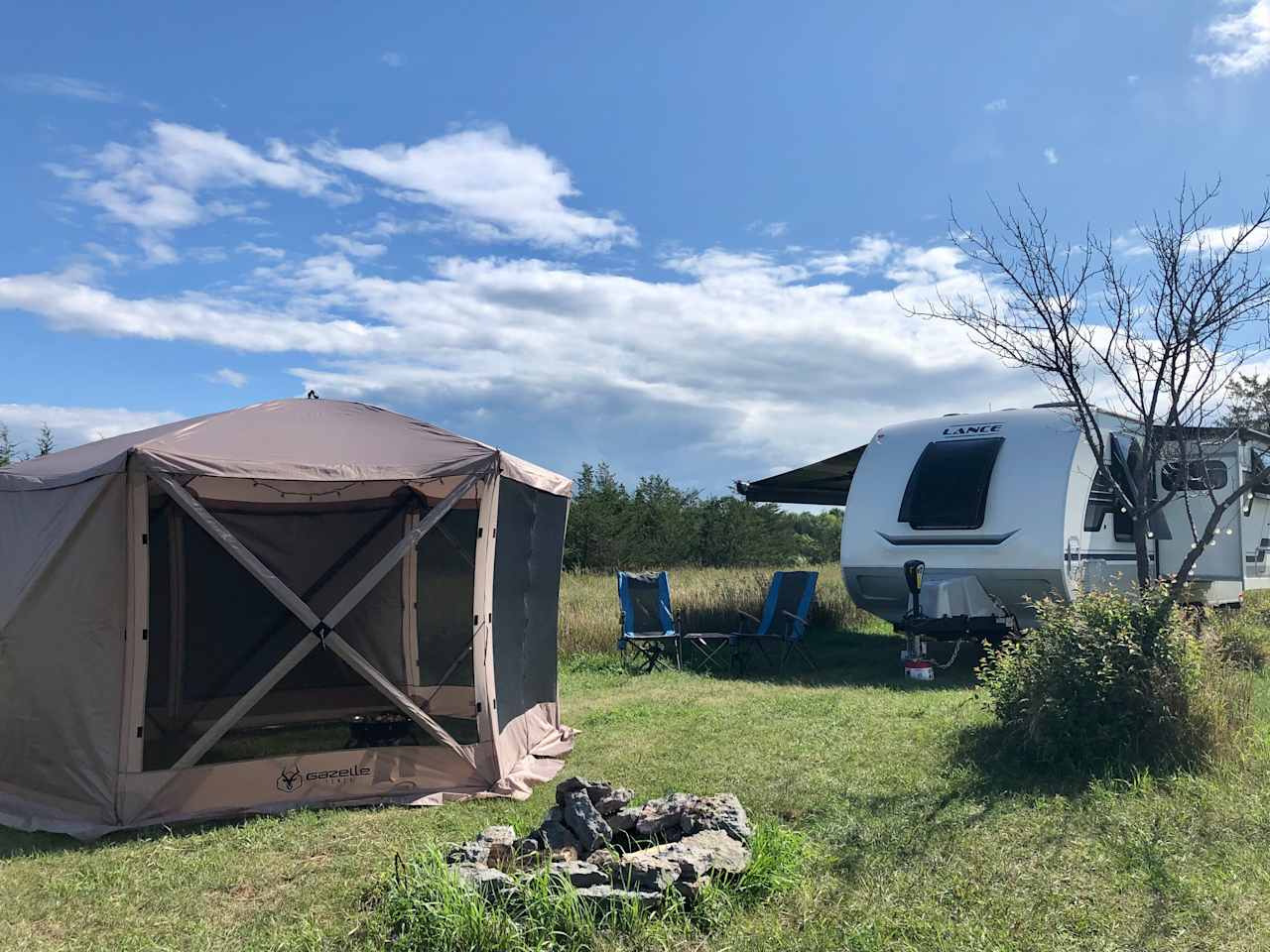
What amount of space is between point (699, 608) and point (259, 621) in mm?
5839

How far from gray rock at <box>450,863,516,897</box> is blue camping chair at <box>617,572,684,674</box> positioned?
19.9ft

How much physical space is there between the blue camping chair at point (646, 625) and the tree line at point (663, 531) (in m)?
15.8

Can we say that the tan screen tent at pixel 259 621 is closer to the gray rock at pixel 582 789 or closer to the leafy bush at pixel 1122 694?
the gray rock at pixel 582 789

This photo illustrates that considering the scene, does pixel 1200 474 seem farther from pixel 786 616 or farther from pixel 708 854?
pixel 708 854

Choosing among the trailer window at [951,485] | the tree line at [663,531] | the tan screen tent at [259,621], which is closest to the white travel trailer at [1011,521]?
the trailer window at [951,485]

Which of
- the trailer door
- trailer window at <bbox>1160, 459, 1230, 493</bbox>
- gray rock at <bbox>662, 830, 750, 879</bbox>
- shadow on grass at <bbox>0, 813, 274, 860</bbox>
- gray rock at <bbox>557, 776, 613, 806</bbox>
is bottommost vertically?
shadow on grass at <bbox>0, 813, 274, 860</bbox>

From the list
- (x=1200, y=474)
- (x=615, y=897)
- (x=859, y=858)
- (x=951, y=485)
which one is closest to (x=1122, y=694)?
(x=859, y=858)

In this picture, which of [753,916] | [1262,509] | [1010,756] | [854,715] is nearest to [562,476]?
[854,715]

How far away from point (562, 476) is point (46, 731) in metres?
3.30

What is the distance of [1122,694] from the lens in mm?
5035

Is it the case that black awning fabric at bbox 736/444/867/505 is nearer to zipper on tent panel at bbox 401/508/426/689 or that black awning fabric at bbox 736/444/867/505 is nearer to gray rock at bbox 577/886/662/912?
zipper on tent panel at bbox 401/508/426/689

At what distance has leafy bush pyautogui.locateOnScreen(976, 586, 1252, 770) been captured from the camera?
4.96 m

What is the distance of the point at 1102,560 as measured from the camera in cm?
880

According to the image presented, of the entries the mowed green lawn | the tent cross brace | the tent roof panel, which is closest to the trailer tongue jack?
the mowed green lawn
